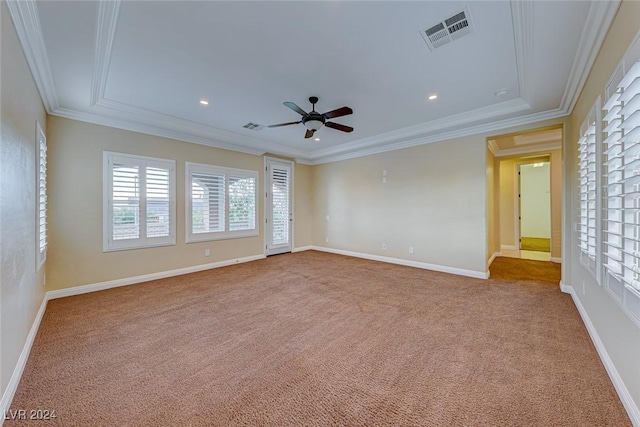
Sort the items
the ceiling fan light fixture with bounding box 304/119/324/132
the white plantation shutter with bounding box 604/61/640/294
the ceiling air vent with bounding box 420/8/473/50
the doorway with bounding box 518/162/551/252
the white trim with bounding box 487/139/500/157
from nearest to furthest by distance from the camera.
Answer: the white plantation shutter with bounding box 604/61/640/294 < the ceiling air vent with bounding box 420/8/473/50 < the ceiling fan light fixture with bounding box 304/119/324/132 < the white trim with bounding box 487/139/500/157 < the doorway with bounding box 518/162/551/252

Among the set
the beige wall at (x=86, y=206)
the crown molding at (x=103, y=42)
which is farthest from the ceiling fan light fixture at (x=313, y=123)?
the beige wall at (x=86, y=206)

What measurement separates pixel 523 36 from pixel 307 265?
183 inches

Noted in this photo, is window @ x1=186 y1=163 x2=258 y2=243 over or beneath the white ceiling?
beneath

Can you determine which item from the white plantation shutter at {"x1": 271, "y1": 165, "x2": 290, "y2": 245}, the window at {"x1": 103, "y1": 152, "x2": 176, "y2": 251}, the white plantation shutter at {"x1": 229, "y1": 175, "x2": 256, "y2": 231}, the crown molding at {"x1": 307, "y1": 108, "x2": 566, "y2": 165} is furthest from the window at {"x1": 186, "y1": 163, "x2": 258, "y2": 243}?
the crown molding at {"x1": 307, "y1": 108, "x2": 566, "y2": 165}

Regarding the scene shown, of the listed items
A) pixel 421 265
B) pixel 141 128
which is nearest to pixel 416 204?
pixel 421 265

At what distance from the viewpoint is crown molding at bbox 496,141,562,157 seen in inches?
203

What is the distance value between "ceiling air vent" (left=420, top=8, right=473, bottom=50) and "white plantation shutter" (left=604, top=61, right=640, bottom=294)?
110 cm

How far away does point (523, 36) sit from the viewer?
2195 millimetres

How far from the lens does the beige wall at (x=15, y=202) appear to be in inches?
65.1

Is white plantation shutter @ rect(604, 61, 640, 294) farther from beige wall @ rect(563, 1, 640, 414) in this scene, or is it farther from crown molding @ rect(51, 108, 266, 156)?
crown molding @ rect(51, 108, 266, 156)

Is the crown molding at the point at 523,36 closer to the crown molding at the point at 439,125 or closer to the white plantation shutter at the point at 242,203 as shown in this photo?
the crown molding at the point at 439,125

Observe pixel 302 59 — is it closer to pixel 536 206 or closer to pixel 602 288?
pixel 602 288

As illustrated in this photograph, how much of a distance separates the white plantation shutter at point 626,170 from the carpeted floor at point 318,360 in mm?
946

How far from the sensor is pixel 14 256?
1879mm
